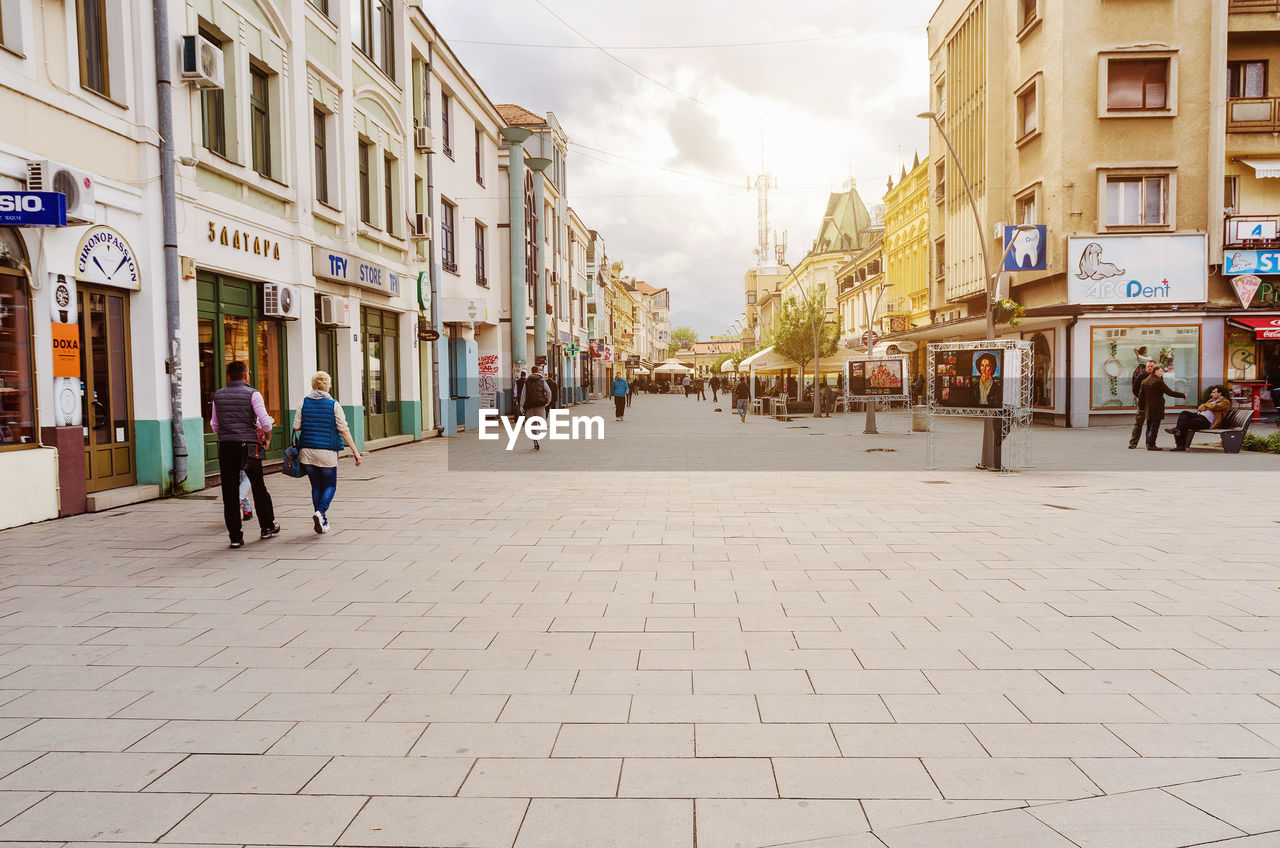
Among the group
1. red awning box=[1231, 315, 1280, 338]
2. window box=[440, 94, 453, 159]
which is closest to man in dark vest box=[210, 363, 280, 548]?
window box=[440, 94, 453, 159]

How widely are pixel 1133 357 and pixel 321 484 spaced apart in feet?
80.9

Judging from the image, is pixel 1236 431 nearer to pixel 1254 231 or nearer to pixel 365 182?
pixel 1254 231

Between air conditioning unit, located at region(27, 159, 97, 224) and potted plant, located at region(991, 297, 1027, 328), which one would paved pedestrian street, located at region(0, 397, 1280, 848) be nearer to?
air conditioning unit, located at region(27, 159, 97, 224)

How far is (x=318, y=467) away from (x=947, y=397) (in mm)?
10283

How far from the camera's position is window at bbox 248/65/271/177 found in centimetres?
1453

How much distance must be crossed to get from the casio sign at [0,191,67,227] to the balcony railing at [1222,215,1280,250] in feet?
92.6

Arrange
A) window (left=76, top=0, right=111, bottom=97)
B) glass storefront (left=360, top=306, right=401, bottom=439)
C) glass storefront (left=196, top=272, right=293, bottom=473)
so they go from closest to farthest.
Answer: window (left=76, top=0, right=111, bottom=97) < glass storefront (left=196, top=272, right=293, bottom=473) < glass storefront (left=360, top=306, right=401, bottom=439)

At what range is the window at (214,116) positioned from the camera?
12.8 m

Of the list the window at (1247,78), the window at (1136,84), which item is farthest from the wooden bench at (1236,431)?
the window at (1247,78)

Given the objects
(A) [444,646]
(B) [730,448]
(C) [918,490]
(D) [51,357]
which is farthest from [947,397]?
(D) [51,357]

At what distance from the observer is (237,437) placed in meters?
8.37

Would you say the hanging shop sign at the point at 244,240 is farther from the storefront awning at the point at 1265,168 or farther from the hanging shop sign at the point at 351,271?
the storefront awning at the point at 1265,168

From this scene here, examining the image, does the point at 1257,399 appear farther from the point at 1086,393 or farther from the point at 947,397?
the point at 947,397

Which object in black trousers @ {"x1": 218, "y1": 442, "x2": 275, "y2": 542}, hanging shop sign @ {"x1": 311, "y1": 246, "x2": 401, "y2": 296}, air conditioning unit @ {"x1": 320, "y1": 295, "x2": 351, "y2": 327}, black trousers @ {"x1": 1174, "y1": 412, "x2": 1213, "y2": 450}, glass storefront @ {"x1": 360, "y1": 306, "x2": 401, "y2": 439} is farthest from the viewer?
glass storefront @ {"x1": 360, "y1": 306, "x2": 401, "y2": 439}
